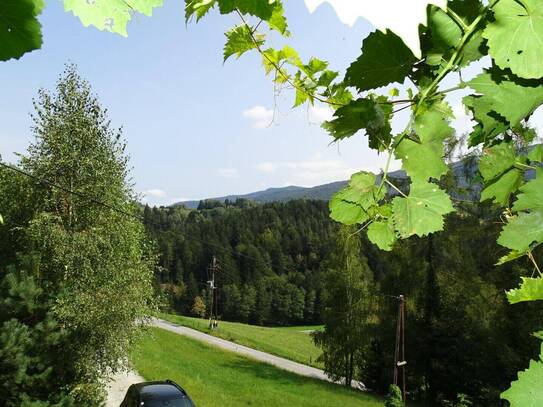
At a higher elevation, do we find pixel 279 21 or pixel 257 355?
pixel 279 21

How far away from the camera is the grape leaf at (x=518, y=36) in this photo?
0.73 metres

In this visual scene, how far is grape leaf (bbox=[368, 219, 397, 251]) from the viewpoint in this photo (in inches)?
50.5

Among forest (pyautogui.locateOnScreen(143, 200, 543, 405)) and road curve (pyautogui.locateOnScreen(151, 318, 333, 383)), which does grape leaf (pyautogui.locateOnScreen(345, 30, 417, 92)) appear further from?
road curve (pyautogui.locateOnScreen(151, 318, 333, 383))

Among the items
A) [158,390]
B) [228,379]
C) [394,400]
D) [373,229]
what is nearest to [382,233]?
[373,229]

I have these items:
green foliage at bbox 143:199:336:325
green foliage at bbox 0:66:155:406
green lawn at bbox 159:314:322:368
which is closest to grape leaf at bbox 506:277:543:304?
green foliage at bbox 0:66:155:406

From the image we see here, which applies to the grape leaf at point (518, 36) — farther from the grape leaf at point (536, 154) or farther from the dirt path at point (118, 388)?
the dirt path at point (118, 388)

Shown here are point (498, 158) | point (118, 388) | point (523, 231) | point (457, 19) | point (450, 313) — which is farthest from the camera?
point (450, 313)

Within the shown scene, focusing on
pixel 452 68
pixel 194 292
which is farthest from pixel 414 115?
pixel 194 292

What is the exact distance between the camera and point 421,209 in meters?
1.04

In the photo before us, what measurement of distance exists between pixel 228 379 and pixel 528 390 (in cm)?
2893

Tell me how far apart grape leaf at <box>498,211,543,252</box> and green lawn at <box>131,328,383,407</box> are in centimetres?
1874

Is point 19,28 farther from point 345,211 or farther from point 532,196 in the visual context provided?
point 532,196

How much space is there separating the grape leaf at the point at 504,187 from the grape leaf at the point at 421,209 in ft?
0.68

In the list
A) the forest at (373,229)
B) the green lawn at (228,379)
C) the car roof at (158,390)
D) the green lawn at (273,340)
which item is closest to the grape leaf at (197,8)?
the forest at (373,229)
